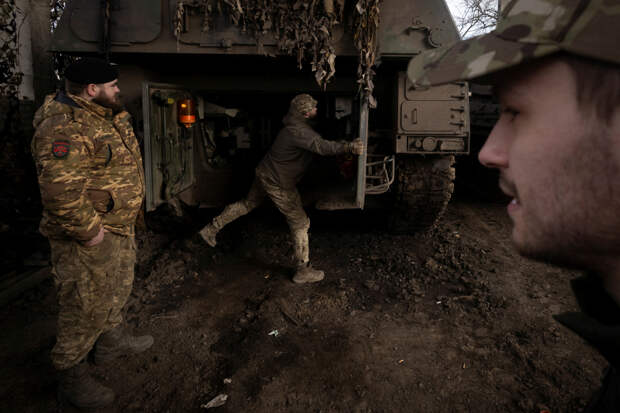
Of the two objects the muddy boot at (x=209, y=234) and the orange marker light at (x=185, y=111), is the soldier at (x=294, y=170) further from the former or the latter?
the orange marker light at (x=185, y=111)

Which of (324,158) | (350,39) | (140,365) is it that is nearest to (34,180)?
(140,365)

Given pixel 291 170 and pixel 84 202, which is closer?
pixel 84 202

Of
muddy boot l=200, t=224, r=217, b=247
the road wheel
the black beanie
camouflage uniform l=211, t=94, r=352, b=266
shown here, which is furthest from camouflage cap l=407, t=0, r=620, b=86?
muddy boot l=200, t=224, r=217, b=247

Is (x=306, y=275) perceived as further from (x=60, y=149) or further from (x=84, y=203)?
(x=60, y=149)

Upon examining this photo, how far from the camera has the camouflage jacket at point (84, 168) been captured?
2.31m

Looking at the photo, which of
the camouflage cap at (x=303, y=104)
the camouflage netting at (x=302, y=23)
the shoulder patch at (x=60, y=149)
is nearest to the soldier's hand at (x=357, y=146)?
the camouflage netting at (x=302, y=23)

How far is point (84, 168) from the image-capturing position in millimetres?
2473

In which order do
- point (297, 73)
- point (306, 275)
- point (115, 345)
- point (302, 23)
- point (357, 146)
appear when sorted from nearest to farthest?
point (115, 345) < point (302, 23) < point (357, 146) < point (306, 275) < point (297, 73)

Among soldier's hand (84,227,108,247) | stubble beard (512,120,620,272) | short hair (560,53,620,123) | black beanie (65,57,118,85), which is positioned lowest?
soldier's hand (84,227,108,247)

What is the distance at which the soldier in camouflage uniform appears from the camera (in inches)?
21.8

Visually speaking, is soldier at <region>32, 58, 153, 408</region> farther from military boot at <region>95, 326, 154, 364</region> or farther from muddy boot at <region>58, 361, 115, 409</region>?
military boot at <region>95, 326, 154, 364</region>

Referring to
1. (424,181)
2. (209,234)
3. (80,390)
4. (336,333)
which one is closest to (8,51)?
(209,234)

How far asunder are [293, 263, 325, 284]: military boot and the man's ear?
2.33 meters

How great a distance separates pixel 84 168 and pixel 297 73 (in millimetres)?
2701
